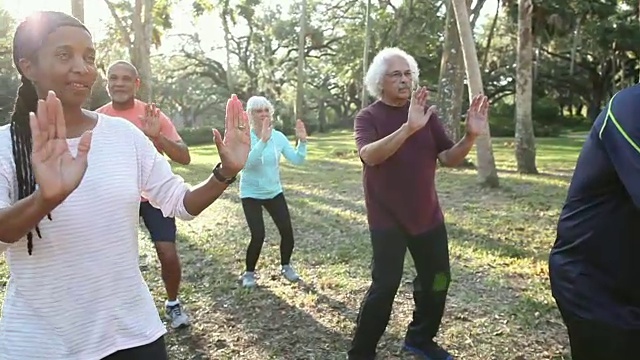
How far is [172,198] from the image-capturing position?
7.51 feet

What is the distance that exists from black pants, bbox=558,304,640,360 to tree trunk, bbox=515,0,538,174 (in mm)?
11632

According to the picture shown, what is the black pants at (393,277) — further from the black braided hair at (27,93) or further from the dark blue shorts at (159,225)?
the black braided hair at (27,93)

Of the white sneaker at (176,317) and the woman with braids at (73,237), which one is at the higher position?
the woman with braids at (73,237)

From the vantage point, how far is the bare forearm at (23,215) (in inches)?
67.1

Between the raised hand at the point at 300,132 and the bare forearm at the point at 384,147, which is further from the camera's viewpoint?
the raised hand at the point at 300,132

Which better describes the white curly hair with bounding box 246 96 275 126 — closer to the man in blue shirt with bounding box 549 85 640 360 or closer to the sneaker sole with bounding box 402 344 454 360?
the sneaker sole with bounding box 402 344 454 360

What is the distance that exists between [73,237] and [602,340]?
168 centimetres

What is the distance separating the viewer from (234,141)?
2277 mm

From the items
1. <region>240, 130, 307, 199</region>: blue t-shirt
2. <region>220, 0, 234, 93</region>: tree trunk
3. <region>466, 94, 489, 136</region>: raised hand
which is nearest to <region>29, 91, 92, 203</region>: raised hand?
<region>466, 94, 489, 136</region>: raised hand

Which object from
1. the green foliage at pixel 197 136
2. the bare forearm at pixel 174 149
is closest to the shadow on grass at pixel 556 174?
the bare forearm at pixel 174 149

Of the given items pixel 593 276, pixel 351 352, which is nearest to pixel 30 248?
pixel 593 276

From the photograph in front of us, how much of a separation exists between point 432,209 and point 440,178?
33.7ft

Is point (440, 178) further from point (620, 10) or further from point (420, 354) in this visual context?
point (620, 10)

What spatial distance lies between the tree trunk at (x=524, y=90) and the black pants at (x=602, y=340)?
11632 mm
